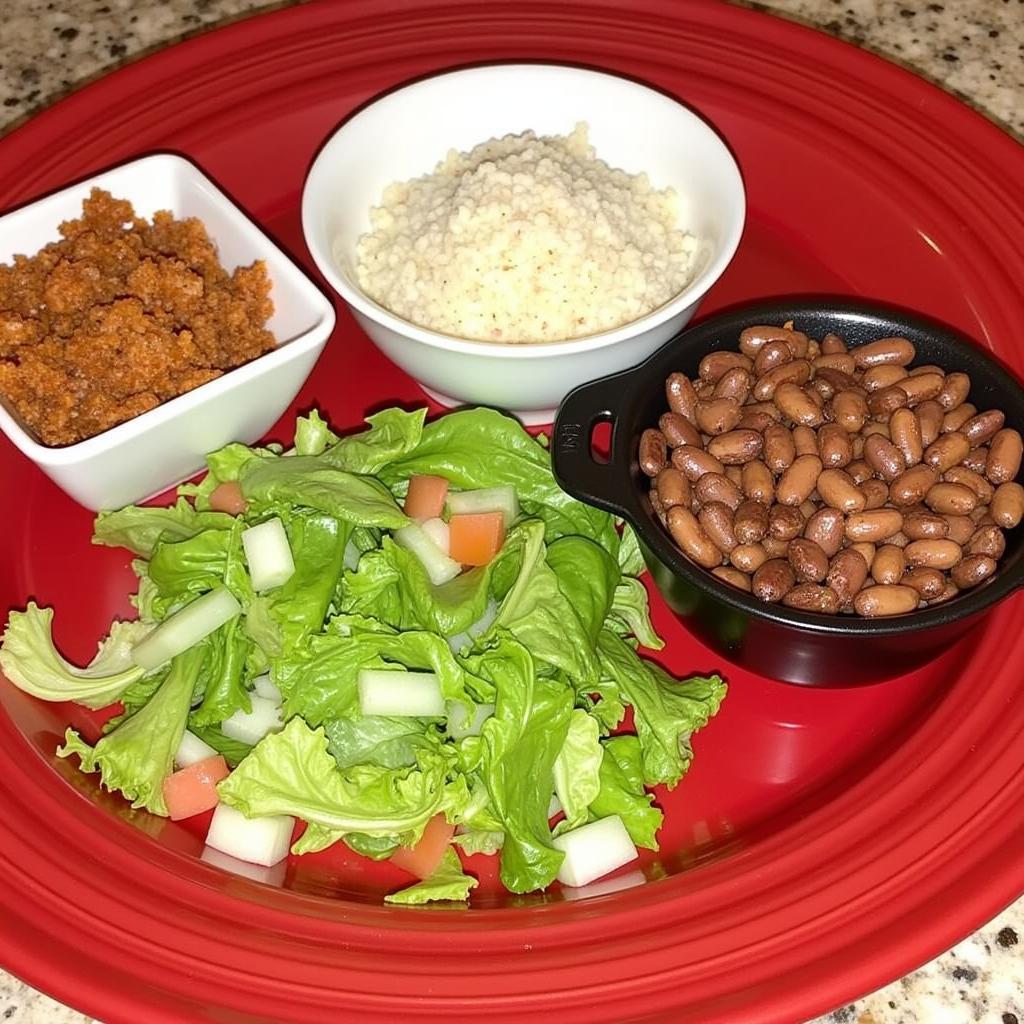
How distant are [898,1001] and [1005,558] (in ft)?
2.14

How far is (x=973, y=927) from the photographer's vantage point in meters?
1.54

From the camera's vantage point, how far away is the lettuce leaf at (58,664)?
73.4 inches

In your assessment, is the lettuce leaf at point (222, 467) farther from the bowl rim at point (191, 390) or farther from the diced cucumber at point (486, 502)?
the diced cucumber at point (486, 502)

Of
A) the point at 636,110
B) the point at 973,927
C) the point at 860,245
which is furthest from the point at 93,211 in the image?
the point at 973,927

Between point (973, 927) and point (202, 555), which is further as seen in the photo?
point (202, 555)

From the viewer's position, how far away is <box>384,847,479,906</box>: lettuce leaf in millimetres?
1700

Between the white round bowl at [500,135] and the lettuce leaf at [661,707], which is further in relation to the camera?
the white round bowl at [500,135]

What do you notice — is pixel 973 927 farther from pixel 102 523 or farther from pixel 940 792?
pixel 102 523

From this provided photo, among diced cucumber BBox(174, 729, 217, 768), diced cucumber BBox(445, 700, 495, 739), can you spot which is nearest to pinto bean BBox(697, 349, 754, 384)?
diced cucumber BBox(445, 700, 495, 739)

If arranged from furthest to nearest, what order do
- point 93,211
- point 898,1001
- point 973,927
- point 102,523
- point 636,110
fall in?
point 636,110, point 93,211, point 102,523, point 898,1001, point 973,927

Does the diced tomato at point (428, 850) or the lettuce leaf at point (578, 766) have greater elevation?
the lettuce leaf at point (578, 766)

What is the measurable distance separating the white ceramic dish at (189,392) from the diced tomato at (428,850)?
0.77 metres

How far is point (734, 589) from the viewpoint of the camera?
1.72 m

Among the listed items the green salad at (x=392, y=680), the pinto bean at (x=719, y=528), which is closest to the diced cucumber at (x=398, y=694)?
the green salad at (x=392, y=680)
